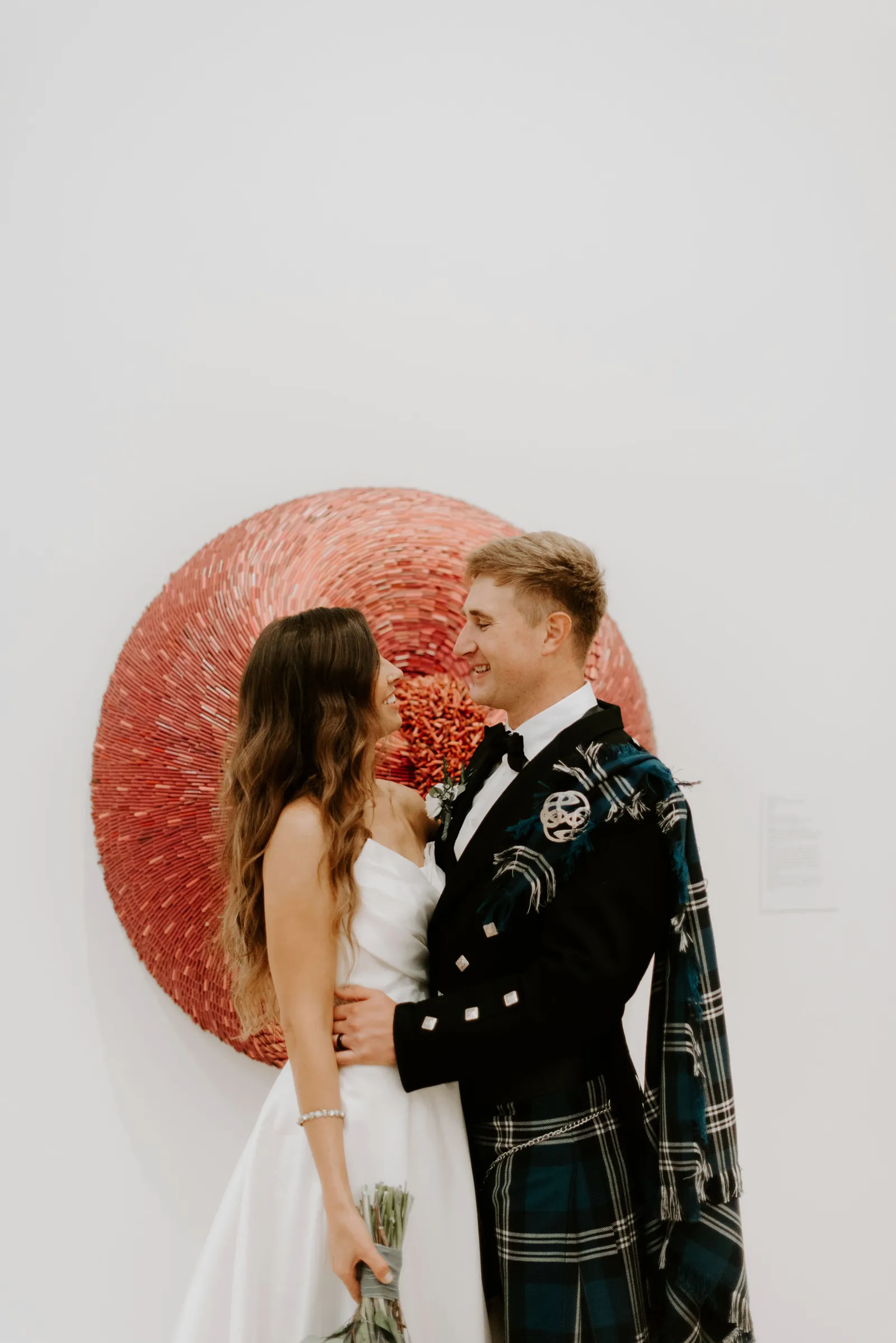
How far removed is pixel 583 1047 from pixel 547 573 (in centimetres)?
66

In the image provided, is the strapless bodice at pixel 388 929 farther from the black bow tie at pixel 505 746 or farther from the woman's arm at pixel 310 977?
the black bow tie at pixel 505 746

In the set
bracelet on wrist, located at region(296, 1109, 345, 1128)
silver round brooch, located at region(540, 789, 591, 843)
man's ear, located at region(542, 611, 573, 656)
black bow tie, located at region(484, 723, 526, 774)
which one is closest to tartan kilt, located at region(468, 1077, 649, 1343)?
bracelet on wrist, located at region(296, 1109, 345, 1128)

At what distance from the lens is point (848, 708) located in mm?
2260

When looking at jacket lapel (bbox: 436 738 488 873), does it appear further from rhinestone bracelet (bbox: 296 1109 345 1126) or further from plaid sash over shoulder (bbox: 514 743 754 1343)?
rhinestone bracelet (bbox: 296 1109 345 1126)

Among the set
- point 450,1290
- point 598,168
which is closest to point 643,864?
point 450,1290

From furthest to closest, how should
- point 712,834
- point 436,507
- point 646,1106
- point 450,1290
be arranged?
point 712,834 < point 436,507 < point 646,1106 < point 450,1290

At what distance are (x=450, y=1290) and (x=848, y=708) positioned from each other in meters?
1.46

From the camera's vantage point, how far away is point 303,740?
1393mm

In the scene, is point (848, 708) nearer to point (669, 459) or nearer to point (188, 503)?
point (669, 459)

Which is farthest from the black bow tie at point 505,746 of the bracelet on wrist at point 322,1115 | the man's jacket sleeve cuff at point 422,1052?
the bracelet on wrist at point 322,1115

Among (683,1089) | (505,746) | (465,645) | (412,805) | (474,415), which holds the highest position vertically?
(474,415)

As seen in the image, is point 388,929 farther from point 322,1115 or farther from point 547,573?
point 547,573

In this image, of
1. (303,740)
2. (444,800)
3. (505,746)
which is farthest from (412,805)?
(303,740)

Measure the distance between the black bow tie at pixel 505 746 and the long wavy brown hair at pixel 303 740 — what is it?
0.71 ft
